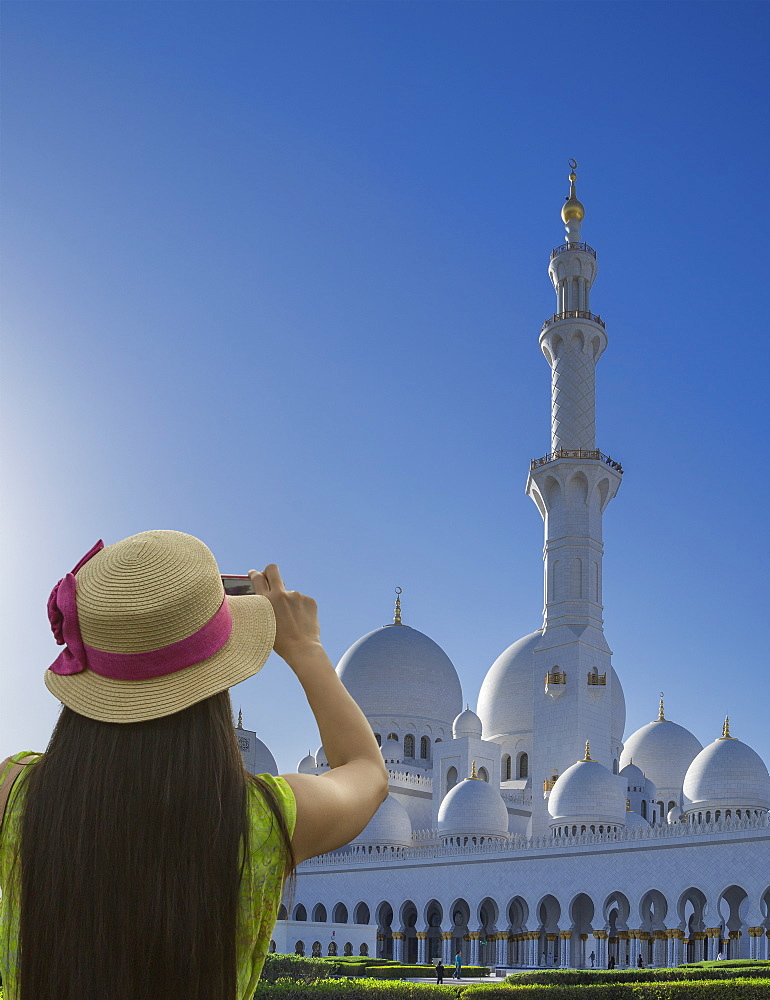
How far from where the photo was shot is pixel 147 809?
1686 millimetres

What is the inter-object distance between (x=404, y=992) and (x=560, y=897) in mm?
16951

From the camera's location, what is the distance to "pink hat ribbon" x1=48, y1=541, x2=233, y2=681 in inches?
68.2

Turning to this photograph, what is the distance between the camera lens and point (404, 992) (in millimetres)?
14414

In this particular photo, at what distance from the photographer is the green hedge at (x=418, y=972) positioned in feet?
78.4

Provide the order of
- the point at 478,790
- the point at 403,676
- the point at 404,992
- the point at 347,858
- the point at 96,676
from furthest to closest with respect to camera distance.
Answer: the point at 403,676
the point at 347,858
the point at 478,790
the point at 404,992
the point at 96,676

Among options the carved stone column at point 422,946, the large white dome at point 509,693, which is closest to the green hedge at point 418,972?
the carved stone column at point 422,946

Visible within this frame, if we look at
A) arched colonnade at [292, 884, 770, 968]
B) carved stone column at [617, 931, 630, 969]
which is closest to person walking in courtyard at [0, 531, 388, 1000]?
arched colonnade at [292, 884, 770, 968]

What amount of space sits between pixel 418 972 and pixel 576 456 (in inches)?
660

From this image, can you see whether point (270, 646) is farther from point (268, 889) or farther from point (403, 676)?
point (403, 676)

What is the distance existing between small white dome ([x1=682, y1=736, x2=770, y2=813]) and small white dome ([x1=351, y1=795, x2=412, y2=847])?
10.3 meters

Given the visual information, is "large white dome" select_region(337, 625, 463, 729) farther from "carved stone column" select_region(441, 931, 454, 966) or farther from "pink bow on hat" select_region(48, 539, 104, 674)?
"pink bow on hat" select_region(48, 539, 104, 674)

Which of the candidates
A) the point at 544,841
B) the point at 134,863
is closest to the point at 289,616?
the point at 134,863

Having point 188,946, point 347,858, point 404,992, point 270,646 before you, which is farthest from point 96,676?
point 347,858

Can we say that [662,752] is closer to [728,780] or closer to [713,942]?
[728,780]
